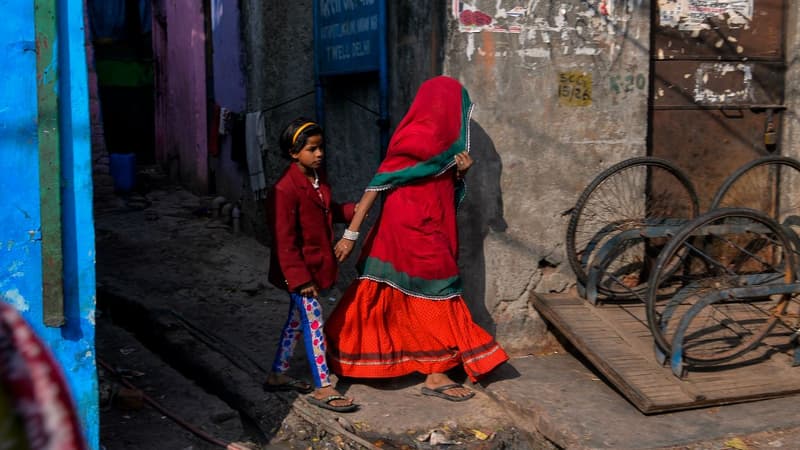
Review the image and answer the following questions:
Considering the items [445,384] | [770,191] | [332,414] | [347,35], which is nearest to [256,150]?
[347,35]

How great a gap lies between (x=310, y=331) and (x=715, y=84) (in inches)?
114

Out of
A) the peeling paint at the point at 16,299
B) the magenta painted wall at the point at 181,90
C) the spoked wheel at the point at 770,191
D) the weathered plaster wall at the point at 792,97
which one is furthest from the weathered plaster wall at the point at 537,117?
the magenta painted wall at the point at 181,90

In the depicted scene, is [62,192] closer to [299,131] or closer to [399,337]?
[299,131]

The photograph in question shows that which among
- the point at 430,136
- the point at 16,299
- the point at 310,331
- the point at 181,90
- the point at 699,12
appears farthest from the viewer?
the point at 181,90

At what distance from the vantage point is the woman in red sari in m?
4.63

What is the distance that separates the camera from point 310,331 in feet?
14.7

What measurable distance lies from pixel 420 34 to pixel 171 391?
234 cm

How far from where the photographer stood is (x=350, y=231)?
457 cm

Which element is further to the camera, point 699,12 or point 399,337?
point 699,12

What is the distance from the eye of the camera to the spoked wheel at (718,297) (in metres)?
4.36

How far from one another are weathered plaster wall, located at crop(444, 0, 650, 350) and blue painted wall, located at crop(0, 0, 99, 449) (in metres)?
2.12

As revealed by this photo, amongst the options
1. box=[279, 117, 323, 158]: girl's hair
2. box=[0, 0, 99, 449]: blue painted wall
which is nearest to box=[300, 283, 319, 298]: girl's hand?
box=[279, 117, 323, 158]: girl's hair

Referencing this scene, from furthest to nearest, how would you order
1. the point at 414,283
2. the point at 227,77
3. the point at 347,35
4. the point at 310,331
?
the point at 227,77 → the point at 347,35 → the point at 414,283 → the point at 310,331

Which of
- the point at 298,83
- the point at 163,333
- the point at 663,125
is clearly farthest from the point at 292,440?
the point at 298,83
